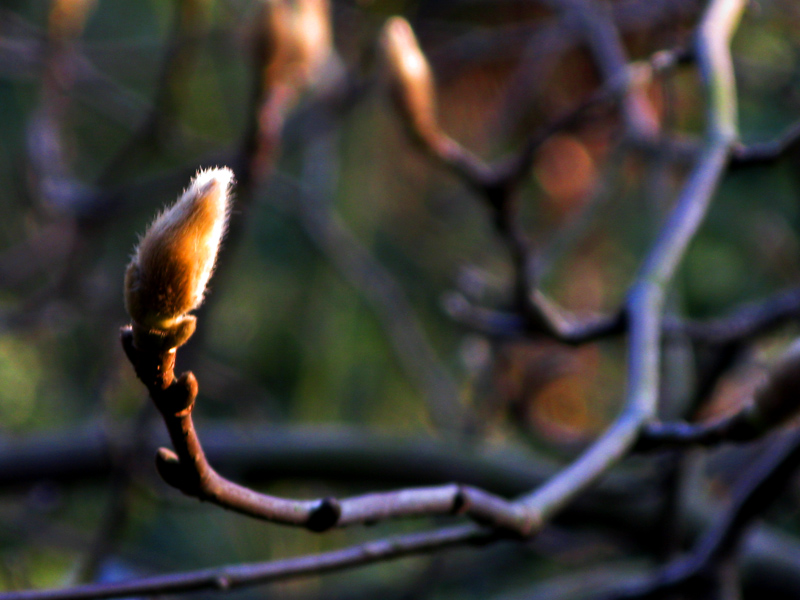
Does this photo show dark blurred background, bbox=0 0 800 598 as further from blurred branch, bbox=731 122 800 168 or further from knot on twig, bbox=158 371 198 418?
knot on twig, bbox=158 371 198 418

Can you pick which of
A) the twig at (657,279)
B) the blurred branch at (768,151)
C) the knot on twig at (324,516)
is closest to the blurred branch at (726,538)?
the twig at (657,279)

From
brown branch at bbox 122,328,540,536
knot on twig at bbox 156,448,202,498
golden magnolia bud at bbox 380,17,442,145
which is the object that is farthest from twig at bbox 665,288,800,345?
knot on twig at bbox 156,448,202,498

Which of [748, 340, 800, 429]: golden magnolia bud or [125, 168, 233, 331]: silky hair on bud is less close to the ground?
[125, 168, 233, 331]: silky hair on bud

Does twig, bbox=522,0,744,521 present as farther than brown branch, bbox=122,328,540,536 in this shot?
Yes

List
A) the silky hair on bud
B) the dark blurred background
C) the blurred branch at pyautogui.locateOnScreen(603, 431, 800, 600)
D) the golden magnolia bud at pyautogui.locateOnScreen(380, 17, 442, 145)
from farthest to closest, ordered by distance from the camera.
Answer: the dark blurred background < the golden magnolia bud at pyautogui.locateOnScreen(380, 17, 442, 145) < the blurred branch at pyautogui.locateOnScreen(603, 431, 800, 600) < the silky hair on bud

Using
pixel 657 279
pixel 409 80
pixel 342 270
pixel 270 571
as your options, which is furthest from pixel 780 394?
pixel 342 270

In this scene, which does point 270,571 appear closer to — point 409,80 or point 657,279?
point 657,279

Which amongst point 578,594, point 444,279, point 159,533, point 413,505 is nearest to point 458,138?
point 444,279

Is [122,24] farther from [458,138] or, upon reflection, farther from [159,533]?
[159,533]
